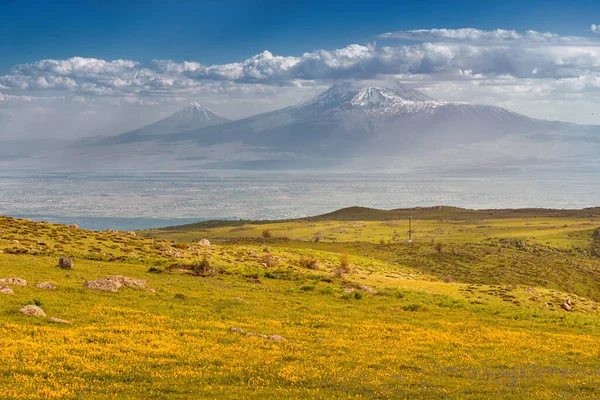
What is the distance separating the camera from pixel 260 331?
24.8 meters

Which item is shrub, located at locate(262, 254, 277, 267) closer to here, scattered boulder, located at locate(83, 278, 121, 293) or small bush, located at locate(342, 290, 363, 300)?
small bush, located at locate(342, 290, 363, 300)

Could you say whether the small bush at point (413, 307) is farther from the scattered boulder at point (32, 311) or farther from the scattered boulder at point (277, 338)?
the scattered boulder at point (32, 311)

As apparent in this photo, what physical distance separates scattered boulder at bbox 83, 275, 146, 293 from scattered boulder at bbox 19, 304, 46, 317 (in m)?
6.08

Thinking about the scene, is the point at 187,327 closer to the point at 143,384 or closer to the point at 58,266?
the point at 143,384

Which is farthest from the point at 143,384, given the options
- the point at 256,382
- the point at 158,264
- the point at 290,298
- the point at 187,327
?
the point at 158,264

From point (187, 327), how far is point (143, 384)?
7.42 m

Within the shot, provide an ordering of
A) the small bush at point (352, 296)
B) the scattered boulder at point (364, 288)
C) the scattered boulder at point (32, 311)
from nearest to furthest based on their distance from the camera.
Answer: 1. the scattered boulder at point (32, 311)
2. the small bush at point (352, 296)
3. the scattered boulder at point (364, 288)

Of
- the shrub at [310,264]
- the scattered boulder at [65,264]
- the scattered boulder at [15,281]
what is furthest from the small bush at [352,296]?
the scattered boulder at [15,281]

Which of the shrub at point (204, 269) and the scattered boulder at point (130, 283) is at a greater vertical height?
the scattered boulder at point (130, 283)

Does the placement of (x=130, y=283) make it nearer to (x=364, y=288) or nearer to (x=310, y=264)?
(x=364, y=288)

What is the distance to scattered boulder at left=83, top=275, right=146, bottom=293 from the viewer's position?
30120mm

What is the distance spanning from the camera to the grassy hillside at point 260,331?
692 inches

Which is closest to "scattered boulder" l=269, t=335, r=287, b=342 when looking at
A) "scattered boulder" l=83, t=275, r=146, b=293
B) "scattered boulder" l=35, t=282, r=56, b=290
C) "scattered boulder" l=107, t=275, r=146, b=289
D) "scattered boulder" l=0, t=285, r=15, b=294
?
"scattered boulder" l=83, t=275, r=146, b=293

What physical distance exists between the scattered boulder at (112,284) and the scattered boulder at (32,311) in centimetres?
608
